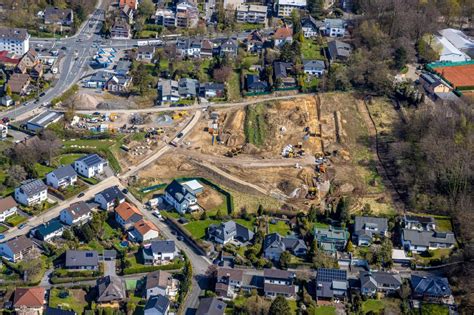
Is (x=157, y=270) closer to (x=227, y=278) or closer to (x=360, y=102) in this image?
(x=227, y=278)

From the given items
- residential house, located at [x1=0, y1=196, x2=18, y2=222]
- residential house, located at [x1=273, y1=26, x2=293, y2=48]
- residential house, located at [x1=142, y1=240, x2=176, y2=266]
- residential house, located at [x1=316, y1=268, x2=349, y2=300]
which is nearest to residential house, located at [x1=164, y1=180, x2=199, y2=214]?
residential house, located at [x1=142, y1=240, x2=176, y2=266]

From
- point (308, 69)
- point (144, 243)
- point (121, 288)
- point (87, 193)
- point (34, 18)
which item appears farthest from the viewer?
point (34, 18)

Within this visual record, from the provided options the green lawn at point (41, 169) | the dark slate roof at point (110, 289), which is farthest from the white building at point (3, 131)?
the dark slate roof at point (110, 289)

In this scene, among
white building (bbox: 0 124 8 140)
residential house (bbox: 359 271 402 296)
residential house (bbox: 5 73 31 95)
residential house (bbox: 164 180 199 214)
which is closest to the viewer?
residential house (bbox: 359 271 402 296)

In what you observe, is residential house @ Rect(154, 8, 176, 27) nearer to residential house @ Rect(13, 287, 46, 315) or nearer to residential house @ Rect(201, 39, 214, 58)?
residential house @ Rect(201, 39, 214, 58)

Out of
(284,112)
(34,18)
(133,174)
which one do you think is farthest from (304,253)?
(34,18)

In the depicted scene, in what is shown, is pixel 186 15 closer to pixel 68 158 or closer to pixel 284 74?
pixel 284 74

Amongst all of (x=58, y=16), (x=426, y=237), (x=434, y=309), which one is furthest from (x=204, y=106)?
(x=434, y=309)
